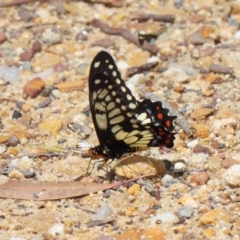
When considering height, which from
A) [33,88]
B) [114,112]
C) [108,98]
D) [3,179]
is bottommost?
[3,179]

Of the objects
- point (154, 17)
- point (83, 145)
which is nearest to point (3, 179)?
point (83, 145)

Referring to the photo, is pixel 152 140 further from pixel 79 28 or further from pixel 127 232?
pixel 79 28

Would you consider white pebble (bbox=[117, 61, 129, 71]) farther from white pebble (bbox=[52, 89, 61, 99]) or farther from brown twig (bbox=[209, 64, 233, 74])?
brown twig (bbox=[209, 64, 233, 74])

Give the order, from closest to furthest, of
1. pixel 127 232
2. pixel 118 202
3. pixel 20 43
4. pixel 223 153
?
pixel 127 232, pixel 118 202, pixel 223 153, pixel 20 43

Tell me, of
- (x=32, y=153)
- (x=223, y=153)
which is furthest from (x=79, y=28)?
(x=223, y=153)

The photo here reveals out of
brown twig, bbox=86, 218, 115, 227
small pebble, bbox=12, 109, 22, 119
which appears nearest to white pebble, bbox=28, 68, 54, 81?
small pebble, bbox=12, 109, 22, 119

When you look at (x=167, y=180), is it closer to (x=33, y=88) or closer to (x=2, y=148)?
(x=2, y=148)

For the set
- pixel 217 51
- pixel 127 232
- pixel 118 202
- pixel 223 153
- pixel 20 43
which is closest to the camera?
pixel 127 232
